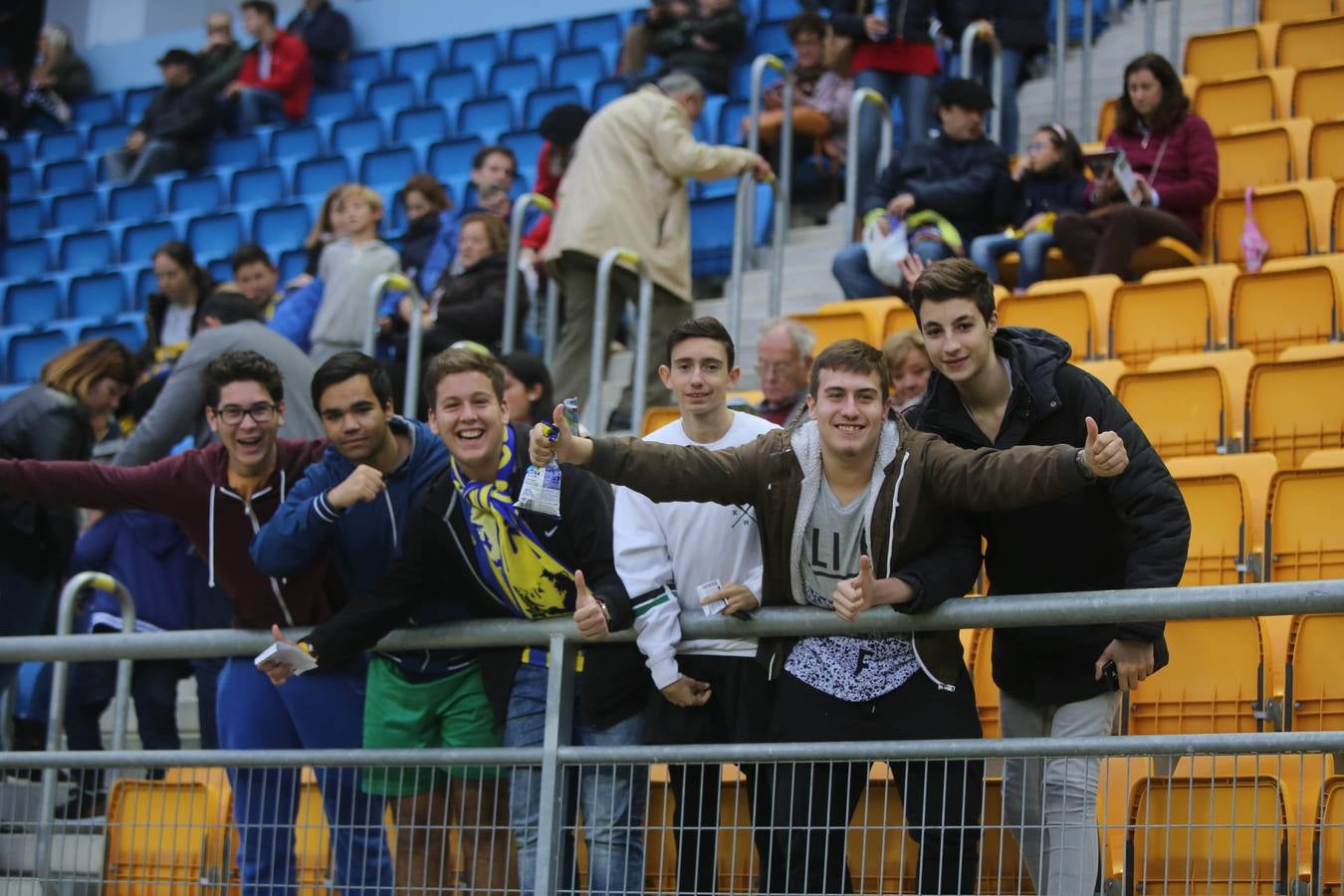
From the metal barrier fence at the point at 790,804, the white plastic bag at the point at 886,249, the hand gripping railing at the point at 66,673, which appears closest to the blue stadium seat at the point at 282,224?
the white plastic bag at the point at 886,249

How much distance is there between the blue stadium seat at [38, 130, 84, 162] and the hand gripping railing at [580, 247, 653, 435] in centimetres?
864

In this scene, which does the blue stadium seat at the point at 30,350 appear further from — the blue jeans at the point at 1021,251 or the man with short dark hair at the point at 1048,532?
the man with short dark hair at the point at 1048,532

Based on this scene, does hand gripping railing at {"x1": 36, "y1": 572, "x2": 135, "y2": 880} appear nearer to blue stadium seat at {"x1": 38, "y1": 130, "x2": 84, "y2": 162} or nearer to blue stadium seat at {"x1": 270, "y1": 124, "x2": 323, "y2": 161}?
blue stadium seat at {"x1": 270, "y1": 124, "x2": 323, "y2": 161}

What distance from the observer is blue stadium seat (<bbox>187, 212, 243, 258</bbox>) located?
38.5 feet

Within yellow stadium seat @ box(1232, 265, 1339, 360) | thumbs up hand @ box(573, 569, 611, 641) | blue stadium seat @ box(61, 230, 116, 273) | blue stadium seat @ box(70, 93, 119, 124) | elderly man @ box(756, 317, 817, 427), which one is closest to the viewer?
thumbs up hand @ box(573, 569, 611, 641)

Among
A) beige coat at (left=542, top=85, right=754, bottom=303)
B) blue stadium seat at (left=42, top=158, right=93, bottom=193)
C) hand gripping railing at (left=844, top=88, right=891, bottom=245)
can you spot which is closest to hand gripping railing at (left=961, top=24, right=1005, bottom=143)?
hand gripping railing at (left=844, top=88, right=891, bottom=245)

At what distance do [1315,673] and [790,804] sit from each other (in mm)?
1407

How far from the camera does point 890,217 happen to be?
24.1 feet

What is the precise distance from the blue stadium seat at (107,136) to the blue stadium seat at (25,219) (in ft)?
3.13

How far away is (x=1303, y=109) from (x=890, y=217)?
2.14 metres

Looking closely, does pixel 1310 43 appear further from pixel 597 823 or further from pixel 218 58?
pixel 218 58

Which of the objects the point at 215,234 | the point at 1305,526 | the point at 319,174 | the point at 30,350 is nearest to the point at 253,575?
the point at 1305,526

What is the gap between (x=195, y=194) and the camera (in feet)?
41.7

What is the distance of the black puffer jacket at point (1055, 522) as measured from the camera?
3.74 m
